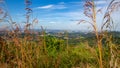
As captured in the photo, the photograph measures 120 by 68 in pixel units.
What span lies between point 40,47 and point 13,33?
1.08 m

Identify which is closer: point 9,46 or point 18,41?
point 18,41

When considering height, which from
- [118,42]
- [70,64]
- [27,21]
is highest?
[27,21]

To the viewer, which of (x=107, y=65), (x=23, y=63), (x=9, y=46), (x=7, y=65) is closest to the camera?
(x=107, y=65)

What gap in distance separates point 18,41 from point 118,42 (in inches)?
79.6

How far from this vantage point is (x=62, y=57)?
17.5 ft

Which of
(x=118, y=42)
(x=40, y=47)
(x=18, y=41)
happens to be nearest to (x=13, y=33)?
(x=18, y=41)

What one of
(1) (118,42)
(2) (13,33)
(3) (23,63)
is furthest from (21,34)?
(1) (118,42)

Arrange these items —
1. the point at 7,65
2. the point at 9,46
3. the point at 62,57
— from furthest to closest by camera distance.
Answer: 1. the point at 9,46
2. the point at 62,57
3. the point at 7,65

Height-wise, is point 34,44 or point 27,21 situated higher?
point 27,21

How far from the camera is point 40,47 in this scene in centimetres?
553

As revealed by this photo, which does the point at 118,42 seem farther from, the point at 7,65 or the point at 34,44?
the point at 7,65

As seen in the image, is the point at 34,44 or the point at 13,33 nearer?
the point at 13,33

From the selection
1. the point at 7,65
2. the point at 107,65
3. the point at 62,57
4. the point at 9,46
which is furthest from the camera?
the point at 9,46

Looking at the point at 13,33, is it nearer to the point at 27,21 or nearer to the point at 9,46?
the point at 27,21
